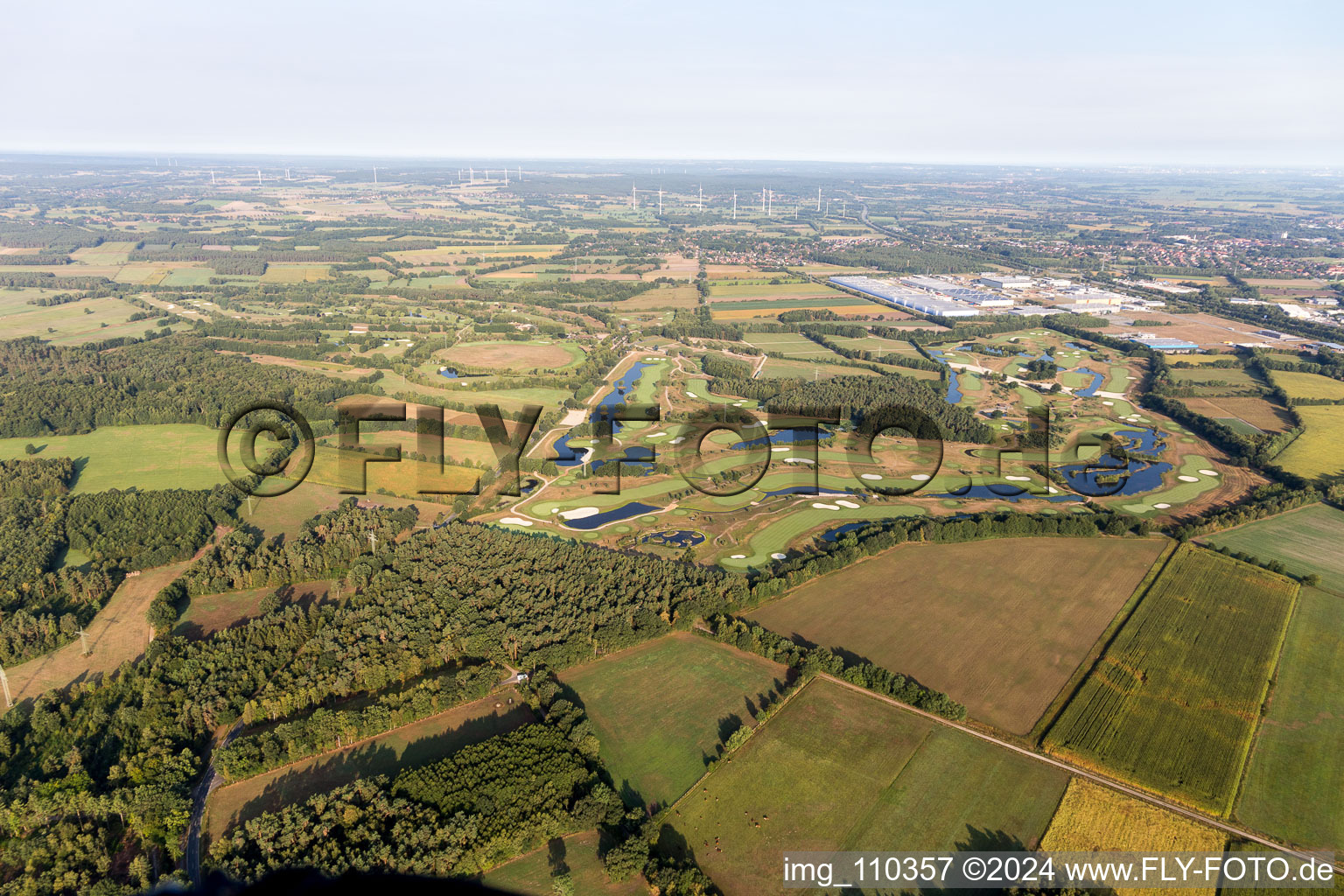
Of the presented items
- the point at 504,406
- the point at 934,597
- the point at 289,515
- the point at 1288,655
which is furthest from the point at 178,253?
the point at 1288,655

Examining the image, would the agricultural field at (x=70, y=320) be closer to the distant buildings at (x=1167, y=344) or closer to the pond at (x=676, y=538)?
the pond at (x=676, y=538)

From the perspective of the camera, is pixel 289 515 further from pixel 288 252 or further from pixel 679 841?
pixel 288 252

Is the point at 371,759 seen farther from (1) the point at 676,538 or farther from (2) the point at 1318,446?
(2) the point at 1318,446

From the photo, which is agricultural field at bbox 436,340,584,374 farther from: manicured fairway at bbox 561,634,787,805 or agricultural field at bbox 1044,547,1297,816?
agricultural field at bbox 1044,547,1297,816

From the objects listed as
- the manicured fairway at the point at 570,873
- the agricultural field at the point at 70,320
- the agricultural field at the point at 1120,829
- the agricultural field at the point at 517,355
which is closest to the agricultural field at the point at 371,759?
the manicured fairway at the point at 570,873

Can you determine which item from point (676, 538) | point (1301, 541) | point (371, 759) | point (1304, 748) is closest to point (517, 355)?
point (676, 538)

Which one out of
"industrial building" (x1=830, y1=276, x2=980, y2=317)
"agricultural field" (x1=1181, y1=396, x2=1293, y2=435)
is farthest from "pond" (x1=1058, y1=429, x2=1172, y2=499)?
Answer: "industrial building" (x1=830, y1=276, x2=980, y2=317)
